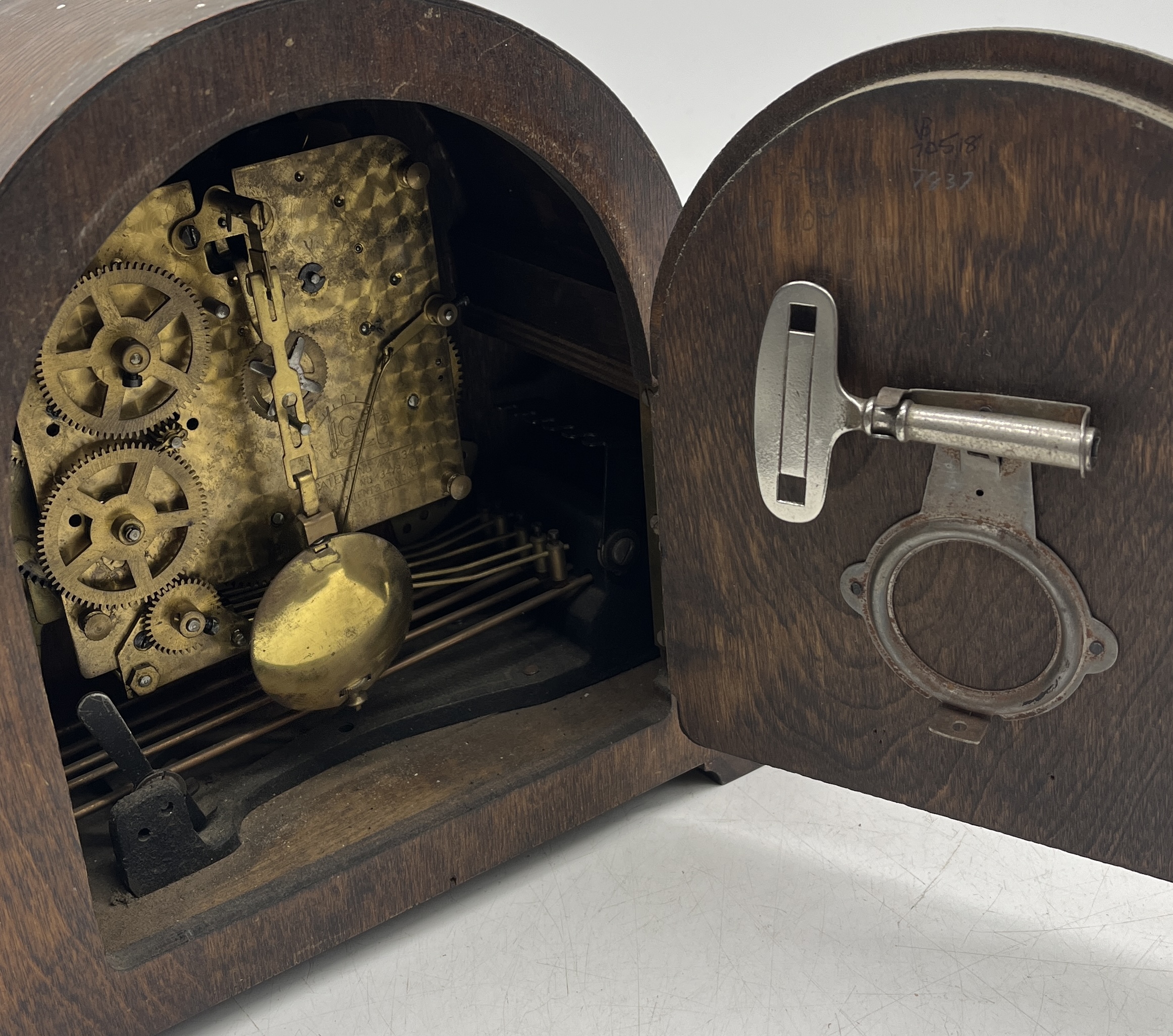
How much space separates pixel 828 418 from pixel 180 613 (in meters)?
0.61

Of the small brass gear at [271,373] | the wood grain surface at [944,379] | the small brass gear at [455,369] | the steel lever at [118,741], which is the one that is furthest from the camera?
the small brass gear at [455,369]

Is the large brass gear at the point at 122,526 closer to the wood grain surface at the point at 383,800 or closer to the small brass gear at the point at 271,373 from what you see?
the small brass gear at the point at 271,373

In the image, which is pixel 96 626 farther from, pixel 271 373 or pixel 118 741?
pixel 271 373

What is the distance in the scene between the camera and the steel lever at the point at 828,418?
87cm

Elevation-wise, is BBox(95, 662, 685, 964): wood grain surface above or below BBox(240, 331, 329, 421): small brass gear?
below

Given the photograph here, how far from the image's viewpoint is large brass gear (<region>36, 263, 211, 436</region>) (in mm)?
1140

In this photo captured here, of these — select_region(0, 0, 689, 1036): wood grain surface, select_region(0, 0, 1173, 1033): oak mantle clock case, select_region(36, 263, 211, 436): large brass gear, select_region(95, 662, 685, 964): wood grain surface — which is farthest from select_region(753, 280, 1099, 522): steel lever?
select_region(36, 263, 211, 436): large brass gear

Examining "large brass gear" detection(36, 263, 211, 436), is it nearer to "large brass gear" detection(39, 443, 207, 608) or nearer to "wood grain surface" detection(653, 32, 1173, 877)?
"large brass gear" detection(39, 443, 207, 608)

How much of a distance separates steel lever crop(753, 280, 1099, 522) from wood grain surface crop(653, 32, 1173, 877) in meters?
0.01

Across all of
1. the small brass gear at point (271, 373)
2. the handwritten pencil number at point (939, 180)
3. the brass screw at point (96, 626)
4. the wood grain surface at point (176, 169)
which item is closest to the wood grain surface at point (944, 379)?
the handwritten pencil number at point (939, 180)

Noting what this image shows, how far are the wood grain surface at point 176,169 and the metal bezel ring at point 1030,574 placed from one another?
0.29 m

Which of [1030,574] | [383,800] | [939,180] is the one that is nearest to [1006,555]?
[1030,574]

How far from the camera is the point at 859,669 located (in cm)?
106

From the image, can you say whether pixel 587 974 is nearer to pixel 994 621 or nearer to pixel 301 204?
pixel 994 621
